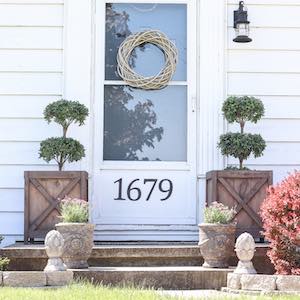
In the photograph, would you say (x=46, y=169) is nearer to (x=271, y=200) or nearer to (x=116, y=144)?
(x=116, y=144)

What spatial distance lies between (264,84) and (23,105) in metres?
2.45

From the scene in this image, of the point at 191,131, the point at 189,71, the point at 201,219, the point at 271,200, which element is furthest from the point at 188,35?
the point at 271,200

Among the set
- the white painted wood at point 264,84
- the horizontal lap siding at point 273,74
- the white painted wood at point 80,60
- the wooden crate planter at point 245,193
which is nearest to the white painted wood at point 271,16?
the horizontal lap siding at point 273,74

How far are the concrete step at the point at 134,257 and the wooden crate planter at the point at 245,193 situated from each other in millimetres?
465

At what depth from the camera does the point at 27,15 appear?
304 inches

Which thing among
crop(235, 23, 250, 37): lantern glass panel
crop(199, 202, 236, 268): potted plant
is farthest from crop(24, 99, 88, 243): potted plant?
crop(235, 23, 250, 37): lantern glass panel

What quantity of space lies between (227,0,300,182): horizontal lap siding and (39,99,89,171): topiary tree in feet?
5.13

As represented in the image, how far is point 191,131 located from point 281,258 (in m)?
2.14

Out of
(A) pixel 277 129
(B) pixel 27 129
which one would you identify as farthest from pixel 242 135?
(B) pixel 27 129

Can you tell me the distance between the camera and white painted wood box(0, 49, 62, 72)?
767 centimetres

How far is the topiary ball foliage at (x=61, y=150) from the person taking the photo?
23.0ft

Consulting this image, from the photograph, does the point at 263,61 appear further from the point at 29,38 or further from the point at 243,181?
the point at 29,38

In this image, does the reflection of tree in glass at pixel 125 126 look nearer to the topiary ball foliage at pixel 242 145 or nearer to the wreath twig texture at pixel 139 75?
the wreath twig texture at pixel 139 75

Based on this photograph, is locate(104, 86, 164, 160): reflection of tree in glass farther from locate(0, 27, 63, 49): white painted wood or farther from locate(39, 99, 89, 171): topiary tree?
locate(0, 27, 63, 49): white painted wood
